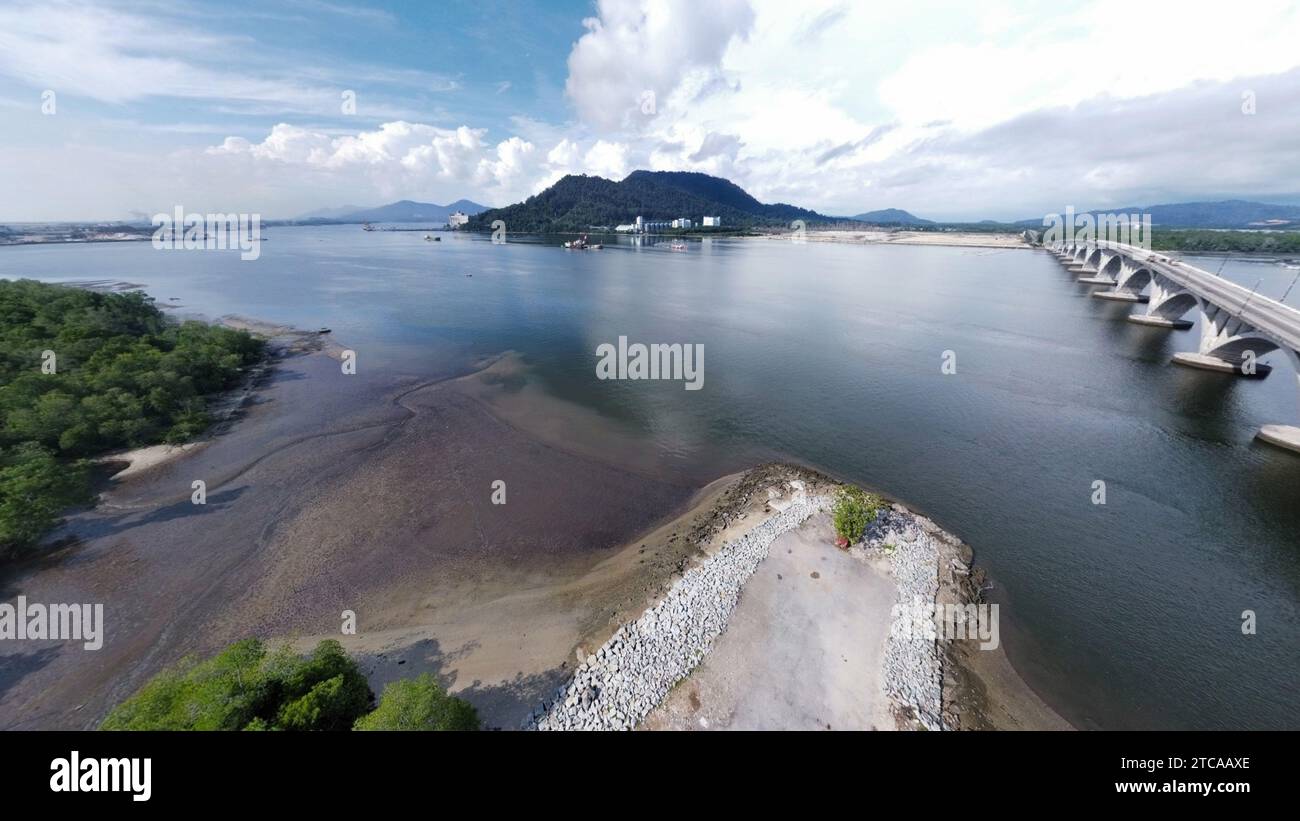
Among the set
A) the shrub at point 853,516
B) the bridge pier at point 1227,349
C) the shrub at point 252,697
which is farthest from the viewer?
the bridge pier at point 1227,349

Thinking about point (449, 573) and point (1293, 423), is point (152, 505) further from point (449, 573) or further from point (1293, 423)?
point (1293, 423)

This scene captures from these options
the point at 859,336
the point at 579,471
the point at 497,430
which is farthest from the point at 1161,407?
the point at 497,430

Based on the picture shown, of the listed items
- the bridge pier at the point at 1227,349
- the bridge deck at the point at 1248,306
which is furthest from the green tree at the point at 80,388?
the bridge pier at the point at 1227,349

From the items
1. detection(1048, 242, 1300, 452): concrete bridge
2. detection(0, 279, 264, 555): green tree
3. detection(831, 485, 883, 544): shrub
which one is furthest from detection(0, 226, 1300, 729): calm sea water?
detection(0, 279, 264, 555): green tree

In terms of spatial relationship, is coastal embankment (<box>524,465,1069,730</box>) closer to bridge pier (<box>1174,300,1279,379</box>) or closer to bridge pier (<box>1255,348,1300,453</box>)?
Answer: bridge pier (<box>1255,348,1300,453</box>)

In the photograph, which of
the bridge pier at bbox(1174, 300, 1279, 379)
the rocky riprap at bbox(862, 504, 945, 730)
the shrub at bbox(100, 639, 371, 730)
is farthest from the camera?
the bridge pier at bbox(1174, 300, 1279, 379)

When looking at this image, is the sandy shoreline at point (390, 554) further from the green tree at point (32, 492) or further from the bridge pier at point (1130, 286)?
the bridge pier at point (1130, 286)

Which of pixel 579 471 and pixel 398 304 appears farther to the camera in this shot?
pixel 398 304
